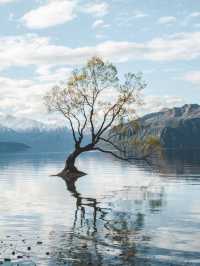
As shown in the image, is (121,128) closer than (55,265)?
No

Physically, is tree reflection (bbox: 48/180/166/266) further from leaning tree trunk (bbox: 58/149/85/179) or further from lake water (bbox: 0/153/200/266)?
leaning tree trunk (bbox: 58/149/85/179)

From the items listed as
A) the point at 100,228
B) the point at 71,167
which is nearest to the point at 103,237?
the point at 100,228

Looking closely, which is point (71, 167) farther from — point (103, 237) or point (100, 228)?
point (103, 237)

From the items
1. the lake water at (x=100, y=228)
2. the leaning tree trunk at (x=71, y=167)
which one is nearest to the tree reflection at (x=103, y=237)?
the lake water at (x=100, y=228)

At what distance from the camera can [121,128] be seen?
84625 mm

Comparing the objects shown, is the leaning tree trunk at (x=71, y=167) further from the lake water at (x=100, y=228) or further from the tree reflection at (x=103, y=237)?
the tree reflection at (x=103, y=237)

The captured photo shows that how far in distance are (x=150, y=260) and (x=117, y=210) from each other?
1832 centimetres

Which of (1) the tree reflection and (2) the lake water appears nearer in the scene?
(1) the tree reflection

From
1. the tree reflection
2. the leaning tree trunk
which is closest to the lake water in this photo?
the tree reflection

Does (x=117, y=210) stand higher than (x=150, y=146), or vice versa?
(x=150, y=146)

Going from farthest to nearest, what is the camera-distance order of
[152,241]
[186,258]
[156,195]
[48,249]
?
[156,195] < [152,241] < [48,249] < [186,258]

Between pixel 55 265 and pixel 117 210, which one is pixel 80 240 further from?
pixel 117 210

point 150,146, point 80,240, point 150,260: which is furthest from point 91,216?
point 150,146

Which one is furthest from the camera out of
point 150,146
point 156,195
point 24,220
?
point 150,146
